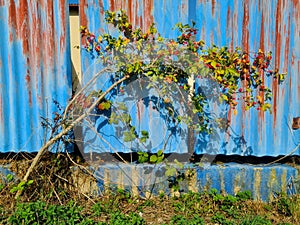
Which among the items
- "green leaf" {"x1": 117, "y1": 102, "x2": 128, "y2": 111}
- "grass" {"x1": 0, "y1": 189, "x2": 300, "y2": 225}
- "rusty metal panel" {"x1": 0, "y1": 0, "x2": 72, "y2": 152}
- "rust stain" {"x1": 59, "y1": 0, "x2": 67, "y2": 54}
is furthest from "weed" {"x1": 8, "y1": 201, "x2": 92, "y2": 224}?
"rust stain" {"x1": 59, "y1": 0, "x2": 67, "y2": 54}

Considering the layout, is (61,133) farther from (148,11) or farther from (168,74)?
(148,11)

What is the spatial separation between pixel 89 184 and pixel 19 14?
1.89 m

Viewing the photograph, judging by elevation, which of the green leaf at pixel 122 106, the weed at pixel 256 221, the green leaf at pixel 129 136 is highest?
the green leaf at pixel 122 106

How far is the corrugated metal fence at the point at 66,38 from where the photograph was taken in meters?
4.09

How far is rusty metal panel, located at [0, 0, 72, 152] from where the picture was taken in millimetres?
4066

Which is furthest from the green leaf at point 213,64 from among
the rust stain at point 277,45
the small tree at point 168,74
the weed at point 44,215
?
the weed at point 44,215

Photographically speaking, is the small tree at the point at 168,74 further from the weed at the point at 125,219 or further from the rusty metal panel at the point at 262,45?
the weed at the point at 125,219

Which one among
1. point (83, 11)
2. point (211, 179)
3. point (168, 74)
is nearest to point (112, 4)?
point (83, 11)

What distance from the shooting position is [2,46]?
13.5 ft

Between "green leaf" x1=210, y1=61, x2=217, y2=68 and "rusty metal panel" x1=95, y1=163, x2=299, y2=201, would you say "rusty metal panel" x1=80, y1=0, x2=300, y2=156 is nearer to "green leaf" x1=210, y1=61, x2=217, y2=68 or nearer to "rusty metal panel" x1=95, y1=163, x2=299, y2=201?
"green leaf" x1=210, y1=61, x2=217, y2=68

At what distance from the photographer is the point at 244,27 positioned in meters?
4.16

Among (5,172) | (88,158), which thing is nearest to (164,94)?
(88,158)

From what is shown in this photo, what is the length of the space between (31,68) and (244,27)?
2.22 meters

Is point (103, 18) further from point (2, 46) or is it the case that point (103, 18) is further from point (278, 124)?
point (278, 124)
